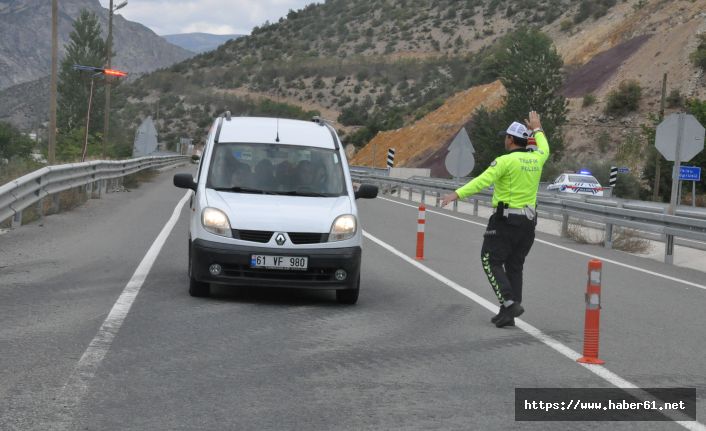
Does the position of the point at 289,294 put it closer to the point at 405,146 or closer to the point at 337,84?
the point at 405,146

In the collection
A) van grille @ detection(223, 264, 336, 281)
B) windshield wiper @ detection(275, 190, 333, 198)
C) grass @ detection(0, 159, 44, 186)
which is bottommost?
van grille @ detection(223, 264, 336, 281)

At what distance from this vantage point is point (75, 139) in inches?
2392

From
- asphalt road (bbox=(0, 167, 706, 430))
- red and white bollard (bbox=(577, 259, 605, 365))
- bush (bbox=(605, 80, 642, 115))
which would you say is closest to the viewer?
asphalt road (bbox=(0, 167, 706, 430))

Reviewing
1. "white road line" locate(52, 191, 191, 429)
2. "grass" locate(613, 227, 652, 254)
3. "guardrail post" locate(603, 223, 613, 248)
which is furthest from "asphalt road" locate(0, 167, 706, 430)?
"guardrail post" locate(603, 223, 613, 248)

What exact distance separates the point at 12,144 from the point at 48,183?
263 ft

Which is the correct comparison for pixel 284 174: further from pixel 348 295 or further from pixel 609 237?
pixel 609 237

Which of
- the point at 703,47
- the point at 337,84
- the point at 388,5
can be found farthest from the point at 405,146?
the point at 388,5

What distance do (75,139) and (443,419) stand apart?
57467 mm

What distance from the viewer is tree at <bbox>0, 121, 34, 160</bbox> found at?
87200mm

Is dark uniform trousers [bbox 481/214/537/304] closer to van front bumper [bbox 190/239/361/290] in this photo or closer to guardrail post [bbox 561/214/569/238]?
Result: van front bumper [bbox 190/239/361/290]

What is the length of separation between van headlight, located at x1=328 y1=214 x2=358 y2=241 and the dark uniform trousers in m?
1.48

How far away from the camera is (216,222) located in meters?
10.3

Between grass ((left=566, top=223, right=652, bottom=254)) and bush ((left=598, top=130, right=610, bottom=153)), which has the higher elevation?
bush ((left=598, top=130, right=610, bottom=153))

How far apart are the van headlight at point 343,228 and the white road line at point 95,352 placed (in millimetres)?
2050
